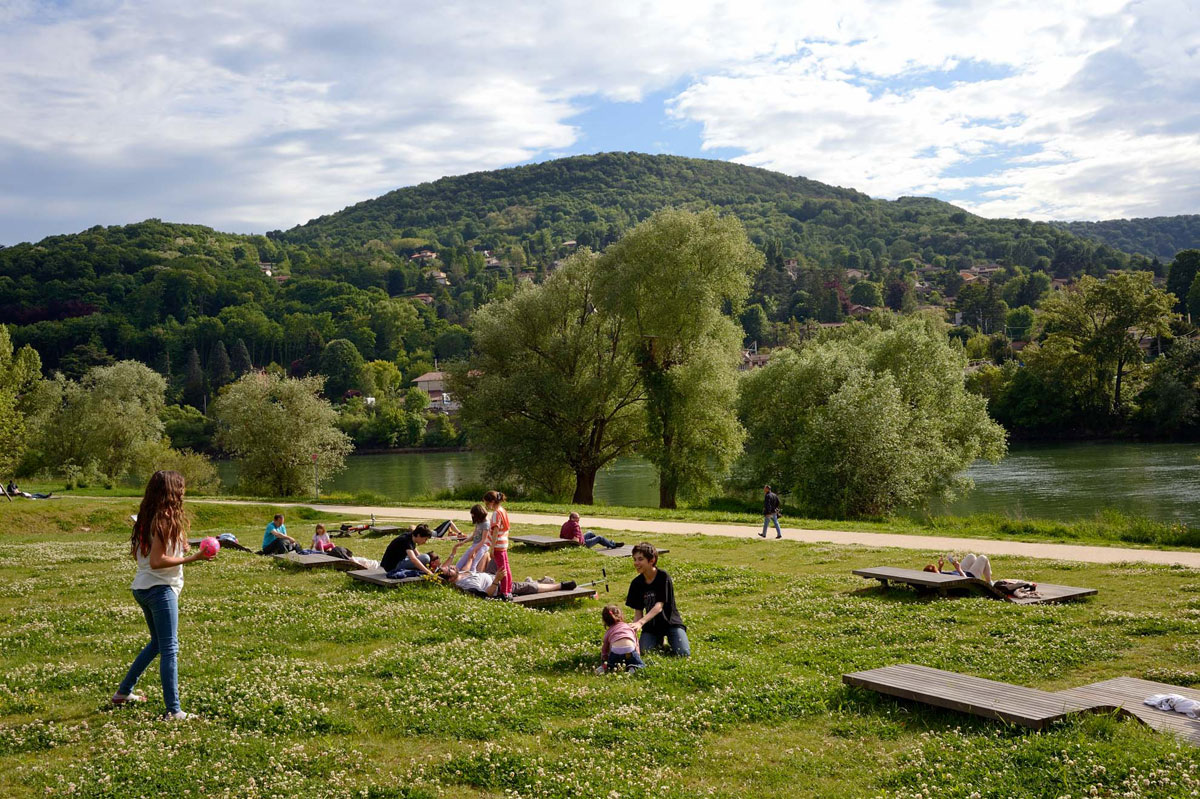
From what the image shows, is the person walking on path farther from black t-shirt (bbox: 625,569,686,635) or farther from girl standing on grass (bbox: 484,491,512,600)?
black t-shirt (bbox: 625,569,686,635)

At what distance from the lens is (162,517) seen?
25.1 ft

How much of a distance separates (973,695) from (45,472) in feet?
221

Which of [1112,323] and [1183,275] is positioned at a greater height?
[1183,275]

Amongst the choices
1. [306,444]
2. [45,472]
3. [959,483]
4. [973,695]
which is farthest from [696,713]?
[45,472]

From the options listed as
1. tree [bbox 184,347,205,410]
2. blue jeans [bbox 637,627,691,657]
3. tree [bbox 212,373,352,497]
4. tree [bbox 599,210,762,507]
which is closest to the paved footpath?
tree [bbox 599,210,762,507]

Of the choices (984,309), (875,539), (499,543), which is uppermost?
(984,309)

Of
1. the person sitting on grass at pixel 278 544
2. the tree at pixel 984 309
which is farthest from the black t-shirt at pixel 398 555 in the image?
the tree at pixel 984 309

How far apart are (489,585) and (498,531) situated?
84cm

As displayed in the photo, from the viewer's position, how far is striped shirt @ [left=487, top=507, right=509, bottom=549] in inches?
530

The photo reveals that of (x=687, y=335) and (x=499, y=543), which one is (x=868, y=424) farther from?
(x=499, y=543)

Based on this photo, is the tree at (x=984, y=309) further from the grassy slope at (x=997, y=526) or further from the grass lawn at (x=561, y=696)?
the grass lawn at (x=561, y=696)

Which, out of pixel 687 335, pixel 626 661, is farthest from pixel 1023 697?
pixel 687 335

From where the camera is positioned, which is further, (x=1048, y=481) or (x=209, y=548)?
(x=1048, y=481)

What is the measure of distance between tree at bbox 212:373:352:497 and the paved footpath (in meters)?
17.2
